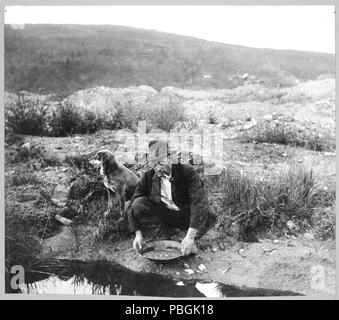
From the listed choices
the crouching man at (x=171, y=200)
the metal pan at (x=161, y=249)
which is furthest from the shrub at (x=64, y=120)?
the metal pan at (x=161, y=249)

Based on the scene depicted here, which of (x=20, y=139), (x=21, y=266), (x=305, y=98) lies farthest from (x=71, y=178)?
(x=305, y=98)

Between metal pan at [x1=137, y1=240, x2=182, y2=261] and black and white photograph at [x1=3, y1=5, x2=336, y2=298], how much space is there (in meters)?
0.02

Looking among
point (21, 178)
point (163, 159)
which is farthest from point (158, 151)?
point (21, 178)

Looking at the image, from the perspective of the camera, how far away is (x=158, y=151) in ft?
15.8

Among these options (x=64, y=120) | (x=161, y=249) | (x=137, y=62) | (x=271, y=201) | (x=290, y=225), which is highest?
(x=137, y=62)

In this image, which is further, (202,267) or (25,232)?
(25,232)

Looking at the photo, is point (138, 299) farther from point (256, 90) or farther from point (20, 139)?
point (256, 90)

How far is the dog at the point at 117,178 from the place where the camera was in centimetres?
500

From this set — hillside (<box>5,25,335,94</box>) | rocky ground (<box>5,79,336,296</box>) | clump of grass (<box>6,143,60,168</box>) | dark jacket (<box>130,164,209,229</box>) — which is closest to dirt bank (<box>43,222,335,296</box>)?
rocky ground (<box>5,79,336,296</box>)

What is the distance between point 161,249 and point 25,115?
2.14 m

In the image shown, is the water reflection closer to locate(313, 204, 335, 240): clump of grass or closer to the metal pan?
the metal pan

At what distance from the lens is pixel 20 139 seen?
5.27 m

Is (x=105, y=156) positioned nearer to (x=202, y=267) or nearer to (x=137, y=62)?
(x=137, y=62)

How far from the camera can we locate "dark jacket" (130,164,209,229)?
15.6 ft
